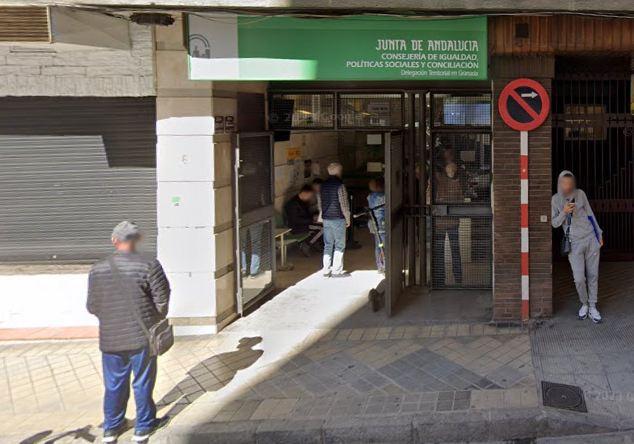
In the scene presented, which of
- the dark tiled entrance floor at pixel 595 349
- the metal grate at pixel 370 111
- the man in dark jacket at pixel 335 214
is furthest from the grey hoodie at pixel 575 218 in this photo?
the man in dark jacket at pixel 335 214

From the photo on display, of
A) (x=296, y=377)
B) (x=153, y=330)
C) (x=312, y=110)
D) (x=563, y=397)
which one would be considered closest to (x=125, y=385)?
(x=153, y=330)

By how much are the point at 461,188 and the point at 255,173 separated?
283cm

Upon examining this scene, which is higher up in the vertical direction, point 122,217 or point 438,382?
point 122,217

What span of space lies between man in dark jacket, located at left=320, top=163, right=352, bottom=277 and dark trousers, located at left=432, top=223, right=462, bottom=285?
159 centimetres

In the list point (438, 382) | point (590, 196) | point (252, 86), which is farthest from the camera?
point (590, 196)

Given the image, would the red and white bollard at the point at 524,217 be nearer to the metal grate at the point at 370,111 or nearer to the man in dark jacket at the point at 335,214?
the metal grate at the point at 370,111

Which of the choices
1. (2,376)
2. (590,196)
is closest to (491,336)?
(590,196)

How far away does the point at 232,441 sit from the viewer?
5125 mm

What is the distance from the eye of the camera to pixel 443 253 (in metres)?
8.73

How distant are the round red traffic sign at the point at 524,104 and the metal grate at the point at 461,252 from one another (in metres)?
1.78

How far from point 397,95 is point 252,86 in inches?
80.6

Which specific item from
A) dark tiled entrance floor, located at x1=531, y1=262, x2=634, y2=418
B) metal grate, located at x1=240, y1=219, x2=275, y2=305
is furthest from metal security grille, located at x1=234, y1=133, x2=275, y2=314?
dark tiled entrance floor, located at x1=531, y1=262, x2=634, y2=418

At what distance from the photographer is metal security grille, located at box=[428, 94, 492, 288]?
27.7 feet

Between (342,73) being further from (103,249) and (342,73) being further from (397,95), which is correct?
(103,249)
